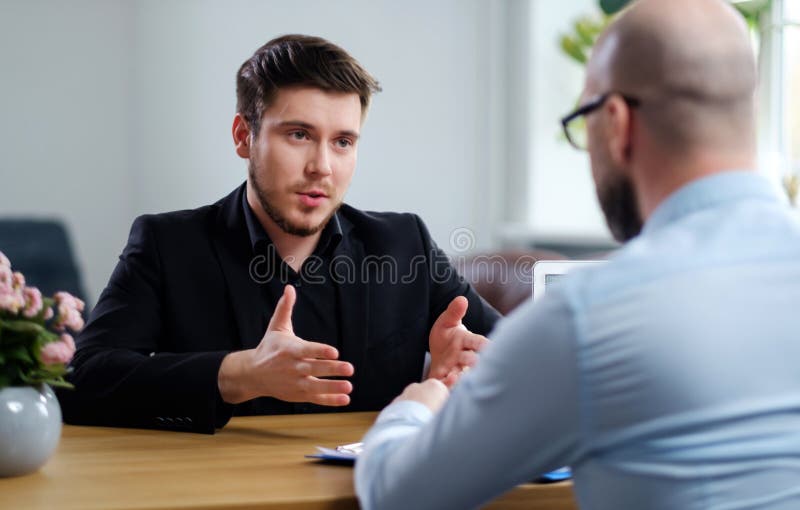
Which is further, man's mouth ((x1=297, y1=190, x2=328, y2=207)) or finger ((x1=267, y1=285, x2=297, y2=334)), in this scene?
man's mouth ((x1=297, y1=190, x2=328, y2=207))

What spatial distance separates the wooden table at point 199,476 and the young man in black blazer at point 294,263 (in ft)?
0.87

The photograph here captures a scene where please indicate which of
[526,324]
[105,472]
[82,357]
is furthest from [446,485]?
[82,357]

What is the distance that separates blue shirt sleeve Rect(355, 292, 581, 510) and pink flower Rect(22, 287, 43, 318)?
575mm

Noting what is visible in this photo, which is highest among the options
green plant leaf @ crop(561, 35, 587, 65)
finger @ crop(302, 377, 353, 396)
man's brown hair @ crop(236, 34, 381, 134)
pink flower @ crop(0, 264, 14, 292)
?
green plant leaf @ crop(561, 35, 587, 65)

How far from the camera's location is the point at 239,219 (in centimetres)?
200

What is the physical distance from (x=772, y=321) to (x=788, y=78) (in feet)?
9.74

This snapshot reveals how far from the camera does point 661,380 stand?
83 centimetres

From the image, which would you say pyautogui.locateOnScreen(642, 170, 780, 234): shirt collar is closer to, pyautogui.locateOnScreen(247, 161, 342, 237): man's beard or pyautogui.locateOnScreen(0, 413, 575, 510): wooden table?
pyautogui.locateOnScreen(0, 413, 575, 510): wooden table

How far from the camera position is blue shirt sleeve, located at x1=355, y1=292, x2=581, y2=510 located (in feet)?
2.77

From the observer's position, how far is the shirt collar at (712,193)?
926 millimetres

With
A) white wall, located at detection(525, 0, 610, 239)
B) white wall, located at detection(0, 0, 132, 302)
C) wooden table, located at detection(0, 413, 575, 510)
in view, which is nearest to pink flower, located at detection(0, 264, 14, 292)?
wooden table, located at detection(0, 413, 575, 510)

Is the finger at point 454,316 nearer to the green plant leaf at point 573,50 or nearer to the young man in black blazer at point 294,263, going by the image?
the young man in black blazer at point 294,263

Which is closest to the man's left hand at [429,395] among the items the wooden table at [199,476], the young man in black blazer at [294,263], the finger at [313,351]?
the wooden table at [199,476]

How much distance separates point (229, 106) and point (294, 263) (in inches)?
91.6
